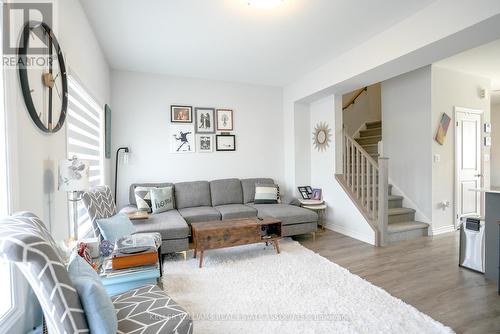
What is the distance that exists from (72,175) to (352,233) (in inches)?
146

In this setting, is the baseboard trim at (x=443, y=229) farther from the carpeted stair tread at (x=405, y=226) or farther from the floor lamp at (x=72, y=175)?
the floor lamp at (x=72, y=175)

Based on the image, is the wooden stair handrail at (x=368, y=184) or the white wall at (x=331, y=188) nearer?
the wooden stair handrail at (x=368, y=184)

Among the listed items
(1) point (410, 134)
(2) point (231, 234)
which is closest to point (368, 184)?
(1) point (410, 134)

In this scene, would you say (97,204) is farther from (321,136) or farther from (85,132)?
(321,136)

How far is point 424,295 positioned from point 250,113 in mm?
3672

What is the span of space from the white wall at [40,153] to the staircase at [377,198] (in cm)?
364

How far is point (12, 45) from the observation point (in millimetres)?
1212

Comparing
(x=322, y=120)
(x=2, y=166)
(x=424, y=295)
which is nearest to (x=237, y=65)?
(x=322, y=120)

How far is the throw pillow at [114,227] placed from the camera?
86.9 inches

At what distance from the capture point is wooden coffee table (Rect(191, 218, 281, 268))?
284 centimetres

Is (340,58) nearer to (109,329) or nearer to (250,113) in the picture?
(250,113)

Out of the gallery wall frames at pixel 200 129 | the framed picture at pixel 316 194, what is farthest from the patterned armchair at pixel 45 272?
the framed picture at pixel 316 194

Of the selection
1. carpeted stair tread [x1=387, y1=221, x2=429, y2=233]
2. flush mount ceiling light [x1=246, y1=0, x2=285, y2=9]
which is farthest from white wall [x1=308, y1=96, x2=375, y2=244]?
flush mount ceiling light [x1=246, y1=0, x2=285, y2=9]

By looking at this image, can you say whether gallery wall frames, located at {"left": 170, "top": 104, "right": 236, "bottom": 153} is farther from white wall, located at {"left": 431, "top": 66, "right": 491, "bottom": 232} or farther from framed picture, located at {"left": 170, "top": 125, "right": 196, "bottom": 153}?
white wall, located at {"left": 431, "top": 66, "right": 491, "bottom": 232}
